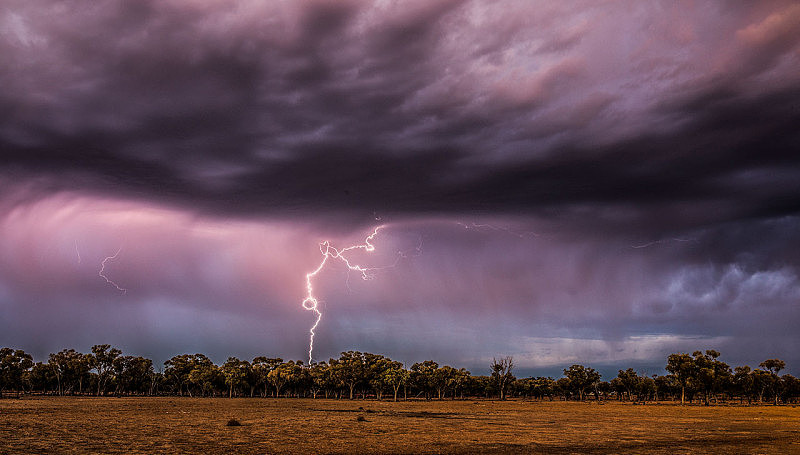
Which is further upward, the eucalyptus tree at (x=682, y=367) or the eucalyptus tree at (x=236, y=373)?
the eucalyptus tree at (x=682, y=367)

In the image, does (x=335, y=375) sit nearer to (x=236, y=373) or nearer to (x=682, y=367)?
(x=236, y=373)

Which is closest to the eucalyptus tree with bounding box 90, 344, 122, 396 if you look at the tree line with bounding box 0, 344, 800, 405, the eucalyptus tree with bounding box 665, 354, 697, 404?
the tree line with bounding box 0, 344, 800, 405

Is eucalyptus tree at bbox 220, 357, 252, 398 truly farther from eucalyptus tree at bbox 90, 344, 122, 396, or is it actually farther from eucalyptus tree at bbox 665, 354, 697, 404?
eucalyptus tree at bbox 665, 354, 697, 404

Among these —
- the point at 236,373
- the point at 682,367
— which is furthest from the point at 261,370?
the point at 682,367

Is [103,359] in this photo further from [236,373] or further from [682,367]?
[682,367]

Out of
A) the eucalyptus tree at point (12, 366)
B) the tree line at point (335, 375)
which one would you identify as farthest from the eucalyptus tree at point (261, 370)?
the eucalyptus tree at point (12, 366)

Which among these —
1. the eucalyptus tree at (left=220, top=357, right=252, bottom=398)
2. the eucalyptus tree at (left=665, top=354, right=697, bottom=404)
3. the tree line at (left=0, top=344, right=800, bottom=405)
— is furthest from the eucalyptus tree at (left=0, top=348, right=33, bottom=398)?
the eucalyptus tree at (left=665, top=354, right=697, bottom=404)

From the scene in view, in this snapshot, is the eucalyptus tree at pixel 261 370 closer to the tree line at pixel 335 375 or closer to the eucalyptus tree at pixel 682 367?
the tree line at pixel 335 375

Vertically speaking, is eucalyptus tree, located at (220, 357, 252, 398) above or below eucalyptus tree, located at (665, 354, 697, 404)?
below

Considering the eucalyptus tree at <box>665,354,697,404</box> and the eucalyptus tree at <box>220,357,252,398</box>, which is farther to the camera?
the eucalyptus tree at <box>220,357,252,398</box>

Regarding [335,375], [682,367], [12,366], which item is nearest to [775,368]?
[682,367]

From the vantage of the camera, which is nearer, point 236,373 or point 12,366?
point 12,366

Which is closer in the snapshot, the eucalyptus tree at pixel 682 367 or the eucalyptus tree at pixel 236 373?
the eucalyptus tree at pixel 682 367

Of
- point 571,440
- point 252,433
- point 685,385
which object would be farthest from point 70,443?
point 685,385
